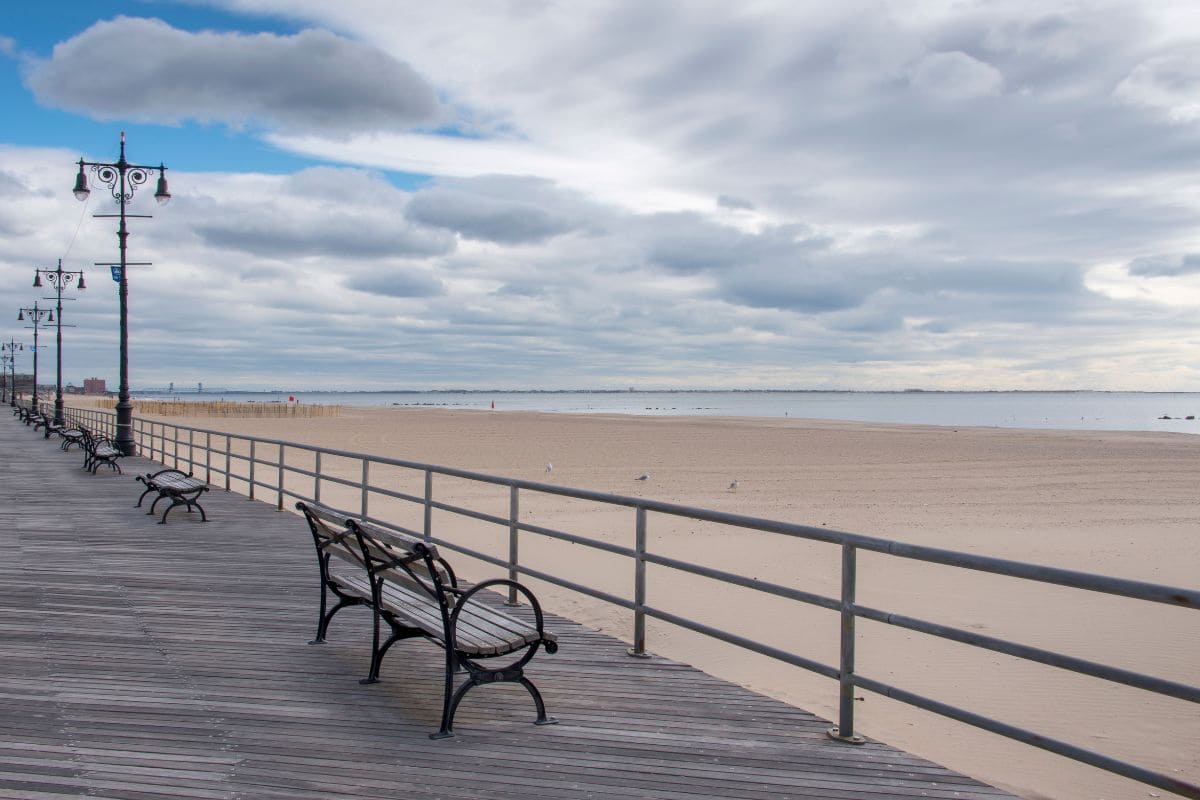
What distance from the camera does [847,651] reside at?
4605 mm

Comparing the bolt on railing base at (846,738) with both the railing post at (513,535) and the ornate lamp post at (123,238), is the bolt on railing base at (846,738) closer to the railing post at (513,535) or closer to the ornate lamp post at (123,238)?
the railing post at (513,535)

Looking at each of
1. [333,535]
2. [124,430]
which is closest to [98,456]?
[124,430]

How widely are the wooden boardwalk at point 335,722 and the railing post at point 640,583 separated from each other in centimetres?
16

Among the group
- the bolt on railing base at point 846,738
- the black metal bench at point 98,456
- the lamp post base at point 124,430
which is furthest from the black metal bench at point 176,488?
the lamp post base at point 124,430

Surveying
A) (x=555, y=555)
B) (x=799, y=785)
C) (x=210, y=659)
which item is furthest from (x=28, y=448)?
(x=799, y=785)

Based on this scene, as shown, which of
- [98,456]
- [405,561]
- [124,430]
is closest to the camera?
[405,561]

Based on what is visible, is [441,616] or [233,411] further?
[233,411]

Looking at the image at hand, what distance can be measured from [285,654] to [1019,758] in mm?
4699

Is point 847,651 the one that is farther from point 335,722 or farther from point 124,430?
point 124,430

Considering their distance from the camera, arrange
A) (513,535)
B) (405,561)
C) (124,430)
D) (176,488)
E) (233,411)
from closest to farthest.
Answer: (405,561) < (513,535) < (176,488) < (124,430) < (233,411)

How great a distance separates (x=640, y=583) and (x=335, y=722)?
1.96m

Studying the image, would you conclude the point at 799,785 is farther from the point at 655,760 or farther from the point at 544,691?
the point at 544,691

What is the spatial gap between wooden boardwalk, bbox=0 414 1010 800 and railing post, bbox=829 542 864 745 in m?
0.09

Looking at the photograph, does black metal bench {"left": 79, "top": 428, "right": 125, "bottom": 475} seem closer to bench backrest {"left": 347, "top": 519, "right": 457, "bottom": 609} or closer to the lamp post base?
the lamp post base
